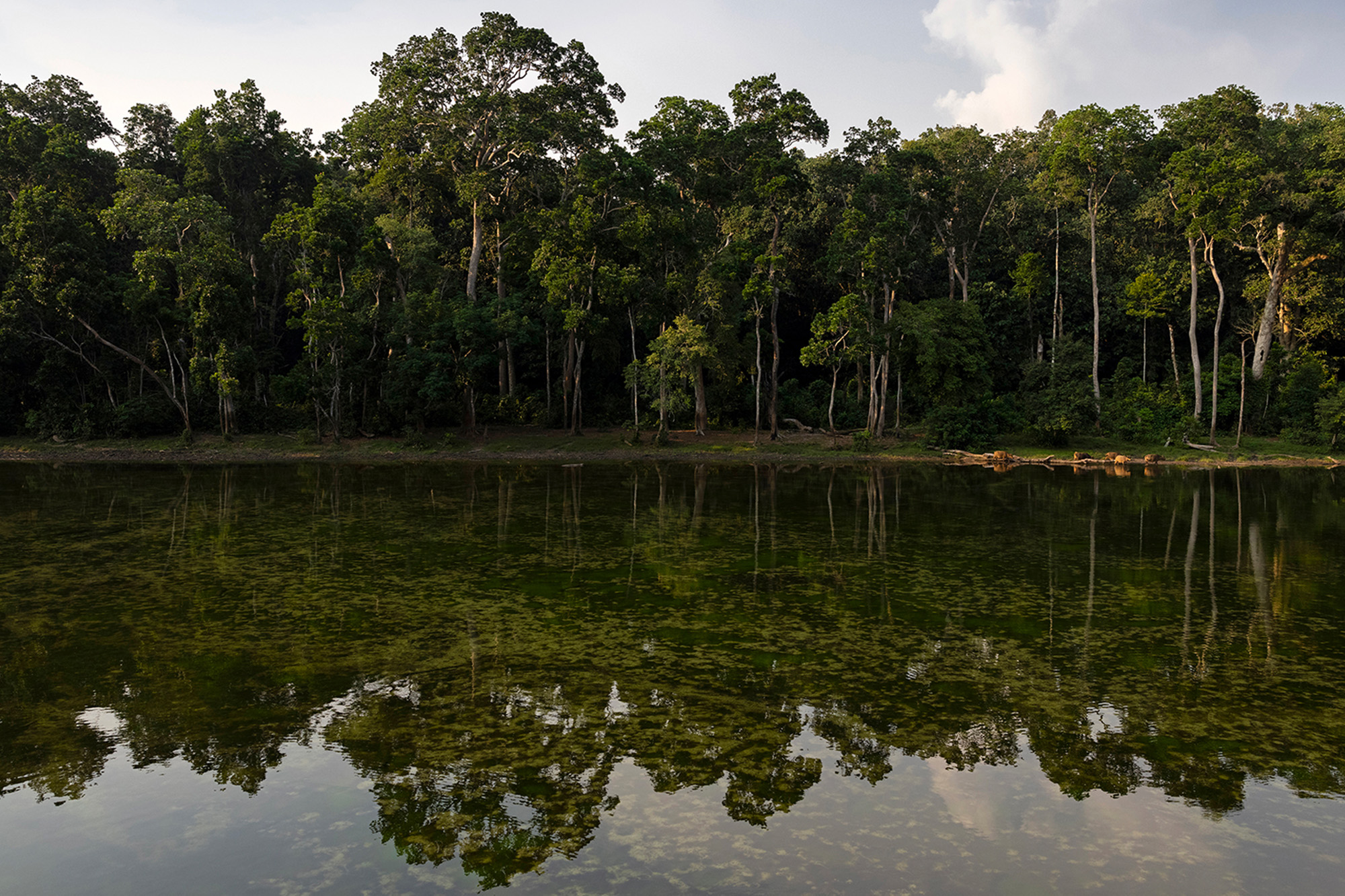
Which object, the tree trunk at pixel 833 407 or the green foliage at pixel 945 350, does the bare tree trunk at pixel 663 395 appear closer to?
the tree trunk at pixel 833 407

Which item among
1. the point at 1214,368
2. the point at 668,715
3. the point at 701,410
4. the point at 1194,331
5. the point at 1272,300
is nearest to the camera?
the point at 668,715

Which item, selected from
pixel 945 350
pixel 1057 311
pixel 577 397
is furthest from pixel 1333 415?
pixel 577 397

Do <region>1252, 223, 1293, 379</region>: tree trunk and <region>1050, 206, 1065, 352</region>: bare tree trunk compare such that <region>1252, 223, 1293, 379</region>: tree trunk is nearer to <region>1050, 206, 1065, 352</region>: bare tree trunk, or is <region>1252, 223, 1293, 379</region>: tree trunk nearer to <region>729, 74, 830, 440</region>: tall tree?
<region>1050, 206, 1065, 352</region>: bare tree trunk

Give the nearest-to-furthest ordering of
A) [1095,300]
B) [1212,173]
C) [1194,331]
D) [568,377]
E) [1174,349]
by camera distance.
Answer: [1212,173]
[1194,331]
[1095,300]
[568,377]
[1174,349]

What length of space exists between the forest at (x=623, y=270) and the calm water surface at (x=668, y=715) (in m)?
19.8

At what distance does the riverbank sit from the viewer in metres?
31.1

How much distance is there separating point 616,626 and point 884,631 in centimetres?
283

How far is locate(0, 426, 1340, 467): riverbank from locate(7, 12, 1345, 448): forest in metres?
0.88

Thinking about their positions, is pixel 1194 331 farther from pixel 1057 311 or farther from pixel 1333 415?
pixel 1057 311

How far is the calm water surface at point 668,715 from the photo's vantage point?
16.6ft

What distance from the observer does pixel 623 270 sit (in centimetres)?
3306

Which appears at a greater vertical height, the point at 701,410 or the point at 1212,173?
the point at 1212,173

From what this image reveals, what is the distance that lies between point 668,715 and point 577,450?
26.6 metres

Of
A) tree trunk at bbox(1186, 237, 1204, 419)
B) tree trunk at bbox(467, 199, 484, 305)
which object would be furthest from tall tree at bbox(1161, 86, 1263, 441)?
tree trunk at bbox(467, 199, 484, 305)
